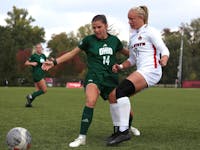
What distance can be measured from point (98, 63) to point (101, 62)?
5cm

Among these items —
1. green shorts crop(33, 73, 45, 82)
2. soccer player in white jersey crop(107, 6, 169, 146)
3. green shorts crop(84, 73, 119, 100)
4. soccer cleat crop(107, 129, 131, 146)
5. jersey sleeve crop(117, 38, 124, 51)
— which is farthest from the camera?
green shorts crop(33, 73, 45, 82)

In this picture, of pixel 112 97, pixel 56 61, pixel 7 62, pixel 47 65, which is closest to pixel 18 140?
pixel 47 65

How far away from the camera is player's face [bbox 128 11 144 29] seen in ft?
23.6

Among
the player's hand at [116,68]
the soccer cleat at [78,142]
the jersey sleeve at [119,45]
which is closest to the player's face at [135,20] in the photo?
the jersey sleeve at [119,45]

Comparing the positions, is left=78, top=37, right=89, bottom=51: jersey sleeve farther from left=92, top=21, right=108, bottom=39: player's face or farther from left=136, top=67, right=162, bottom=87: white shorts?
left=136, top=67, right=162, bottom=87: white shorts

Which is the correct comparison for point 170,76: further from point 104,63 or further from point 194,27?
point 104,63

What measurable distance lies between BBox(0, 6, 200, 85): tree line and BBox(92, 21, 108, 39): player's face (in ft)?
181

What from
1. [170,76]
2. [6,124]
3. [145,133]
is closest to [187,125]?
[145,133]

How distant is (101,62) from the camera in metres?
7.23

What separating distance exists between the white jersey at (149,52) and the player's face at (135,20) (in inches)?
3.1

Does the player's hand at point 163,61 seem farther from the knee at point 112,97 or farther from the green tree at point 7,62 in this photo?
the green tree at point 7,62

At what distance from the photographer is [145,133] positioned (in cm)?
820

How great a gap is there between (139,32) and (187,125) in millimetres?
3295

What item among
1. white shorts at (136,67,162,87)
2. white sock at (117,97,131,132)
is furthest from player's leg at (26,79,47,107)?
white shorts at (136,67,162,87)
